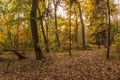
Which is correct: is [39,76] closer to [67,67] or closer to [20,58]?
[67,67]

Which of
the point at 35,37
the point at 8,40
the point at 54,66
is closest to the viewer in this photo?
the point at 54,66

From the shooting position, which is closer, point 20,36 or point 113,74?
point 113,74

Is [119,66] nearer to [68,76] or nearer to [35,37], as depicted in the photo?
[68,76]

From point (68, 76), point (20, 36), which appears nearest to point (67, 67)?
point (68, 76)

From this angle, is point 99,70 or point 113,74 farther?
point 99,70

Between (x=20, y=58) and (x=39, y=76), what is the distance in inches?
265

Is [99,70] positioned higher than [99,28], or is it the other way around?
[99,28]

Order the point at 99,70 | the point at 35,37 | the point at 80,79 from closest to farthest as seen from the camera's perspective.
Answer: the point at 80,79, the point at 99,70, the point at 35,37

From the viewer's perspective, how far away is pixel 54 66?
12.8m

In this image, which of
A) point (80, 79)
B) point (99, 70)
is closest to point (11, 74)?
point (80, 79)

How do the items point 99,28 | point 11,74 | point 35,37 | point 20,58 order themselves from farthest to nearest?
point 99,28, point 20,58, point 35,37, point 11,74

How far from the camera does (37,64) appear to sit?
13547 millimetres

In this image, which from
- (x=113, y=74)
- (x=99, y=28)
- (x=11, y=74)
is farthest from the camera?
(x=99, y=28)

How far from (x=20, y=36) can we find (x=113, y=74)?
2686 cm
